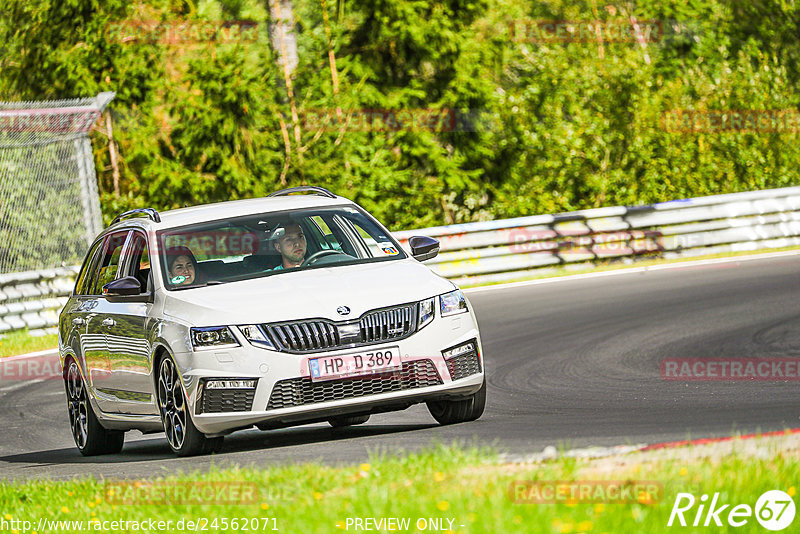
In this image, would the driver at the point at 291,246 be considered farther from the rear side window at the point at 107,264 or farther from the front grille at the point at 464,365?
the rear side window at the point at 107,264

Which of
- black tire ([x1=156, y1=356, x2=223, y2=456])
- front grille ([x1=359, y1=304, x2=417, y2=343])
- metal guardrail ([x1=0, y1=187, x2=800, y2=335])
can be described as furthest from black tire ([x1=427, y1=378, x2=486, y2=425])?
metal guardrail ([x1=0, y1=187, x2=800, y2=335])

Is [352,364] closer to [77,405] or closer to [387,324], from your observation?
[387,324]

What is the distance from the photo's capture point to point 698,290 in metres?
16.9

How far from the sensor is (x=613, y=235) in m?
21.5

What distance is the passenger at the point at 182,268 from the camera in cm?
929

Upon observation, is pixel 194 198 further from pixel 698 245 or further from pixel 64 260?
pixel 698 245

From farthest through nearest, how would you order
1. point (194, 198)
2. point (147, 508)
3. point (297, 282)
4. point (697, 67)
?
point (697, 67) → point (194, 198) → point (297, 282) → point (147, 508)

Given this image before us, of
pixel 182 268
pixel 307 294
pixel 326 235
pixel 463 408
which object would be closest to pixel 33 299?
pixel 326 235

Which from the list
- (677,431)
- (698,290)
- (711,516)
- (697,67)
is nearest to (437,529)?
(711,516)

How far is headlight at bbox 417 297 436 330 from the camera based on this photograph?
8516 mm

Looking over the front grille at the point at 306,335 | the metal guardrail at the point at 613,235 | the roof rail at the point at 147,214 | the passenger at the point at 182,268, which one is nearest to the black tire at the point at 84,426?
the roof rail at the point at 147,214

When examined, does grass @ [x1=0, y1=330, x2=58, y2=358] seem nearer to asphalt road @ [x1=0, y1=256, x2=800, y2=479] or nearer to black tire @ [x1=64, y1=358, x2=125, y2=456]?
asphalt road @ [x1=0, y1=256, x2=800, y2=479]

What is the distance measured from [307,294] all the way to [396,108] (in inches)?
718

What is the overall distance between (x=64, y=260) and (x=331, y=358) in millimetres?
12156
